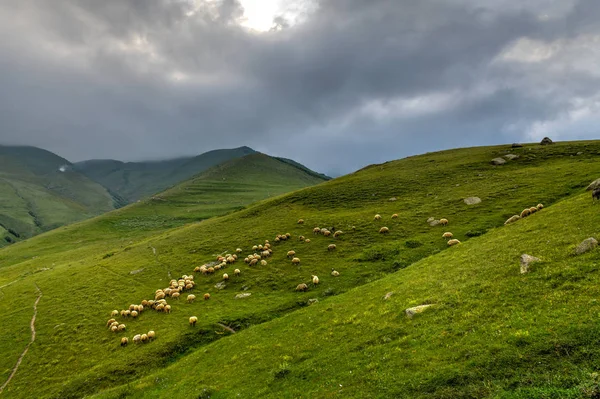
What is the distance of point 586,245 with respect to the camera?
720 inches

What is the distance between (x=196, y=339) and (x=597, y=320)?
2888cm

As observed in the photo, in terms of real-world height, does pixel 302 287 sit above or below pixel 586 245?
below

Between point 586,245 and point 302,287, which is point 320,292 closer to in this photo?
point 302,287

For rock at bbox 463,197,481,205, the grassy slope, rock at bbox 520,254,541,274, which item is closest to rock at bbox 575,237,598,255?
the grassy slope

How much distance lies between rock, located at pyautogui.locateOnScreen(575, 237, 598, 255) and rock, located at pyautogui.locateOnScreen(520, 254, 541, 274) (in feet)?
6.92

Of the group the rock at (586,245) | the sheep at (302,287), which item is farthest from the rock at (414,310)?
the sheep at (302,287)

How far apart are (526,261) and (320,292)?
18911 millimetres

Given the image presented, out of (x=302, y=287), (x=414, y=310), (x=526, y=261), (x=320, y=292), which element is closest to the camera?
(x=414, y=310)

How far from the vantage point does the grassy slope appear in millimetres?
16766

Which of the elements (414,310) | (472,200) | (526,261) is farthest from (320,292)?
(472,200)

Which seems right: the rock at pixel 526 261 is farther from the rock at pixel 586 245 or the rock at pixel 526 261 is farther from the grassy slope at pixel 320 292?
the rock at pixel 586 245

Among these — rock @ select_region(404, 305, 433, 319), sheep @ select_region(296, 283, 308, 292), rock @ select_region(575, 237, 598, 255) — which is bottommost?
sheep @ select_region(296, 283, 308, 292)

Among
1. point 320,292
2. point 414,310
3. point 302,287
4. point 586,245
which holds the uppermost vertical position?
point 586,245

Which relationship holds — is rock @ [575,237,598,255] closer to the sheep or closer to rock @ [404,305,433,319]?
rock @ [404,305,433,319]
